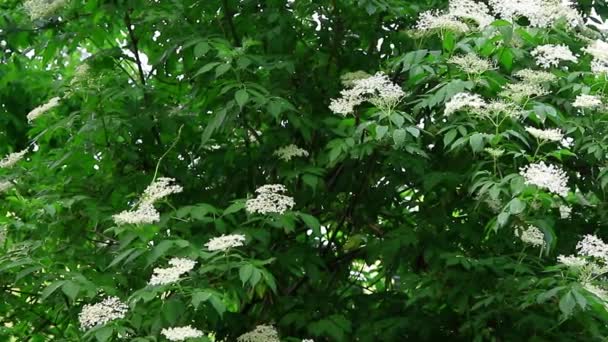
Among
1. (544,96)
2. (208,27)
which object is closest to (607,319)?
(544,96)

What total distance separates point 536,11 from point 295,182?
135 centimetres

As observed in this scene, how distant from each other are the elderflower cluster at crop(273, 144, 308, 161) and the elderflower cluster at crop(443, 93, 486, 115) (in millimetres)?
826

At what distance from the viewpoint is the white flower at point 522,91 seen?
3852 mm

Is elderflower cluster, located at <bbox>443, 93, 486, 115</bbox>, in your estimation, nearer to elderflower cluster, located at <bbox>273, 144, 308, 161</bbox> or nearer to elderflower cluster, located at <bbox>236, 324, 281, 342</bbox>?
elderflower cluster, located at <bbox>273, 144, 308, 161</bbox>

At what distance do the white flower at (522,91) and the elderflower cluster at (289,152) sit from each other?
3.08 ft

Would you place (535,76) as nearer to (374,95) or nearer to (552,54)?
(552,54)

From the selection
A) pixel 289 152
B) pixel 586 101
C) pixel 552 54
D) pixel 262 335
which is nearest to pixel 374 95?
pixel 289 152

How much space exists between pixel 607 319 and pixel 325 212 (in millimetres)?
1542

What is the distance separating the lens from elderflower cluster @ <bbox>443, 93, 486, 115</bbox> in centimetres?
374

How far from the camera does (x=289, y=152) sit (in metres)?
4.44

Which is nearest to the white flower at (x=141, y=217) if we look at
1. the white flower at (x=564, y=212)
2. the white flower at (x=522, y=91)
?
the white flower at (x=522, y=91)

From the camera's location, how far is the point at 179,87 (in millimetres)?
5039

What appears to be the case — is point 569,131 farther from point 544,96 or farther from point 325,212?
point 325,212

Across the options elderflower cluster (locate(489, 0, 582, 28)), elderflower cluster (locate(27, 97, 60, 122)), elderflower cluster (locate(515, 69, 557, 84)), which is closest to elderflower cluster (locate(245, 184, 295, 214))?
elderflower cluster (locate(515, 69, 557, 84))
